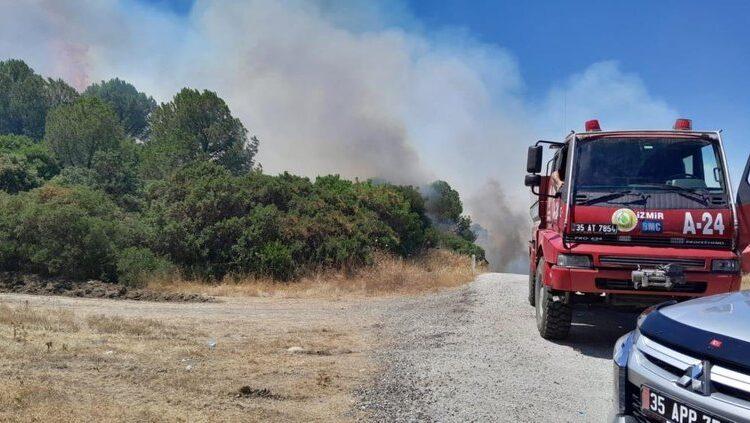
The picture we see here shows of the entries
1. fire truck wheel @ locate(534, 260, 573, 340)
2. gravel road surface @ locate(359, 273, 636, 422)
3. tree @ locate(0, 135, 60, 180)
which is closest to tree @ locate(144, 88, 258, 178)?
tree @ locate(0, 135, 60, 180)

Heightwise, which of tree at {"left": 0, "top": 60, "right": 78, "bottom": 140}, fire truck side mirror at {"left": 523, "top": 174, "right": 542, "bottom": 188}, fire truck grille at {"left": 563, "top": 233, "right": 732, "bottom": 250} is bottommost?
fire truck grille at {"left": 563, "top": 233, "right": 732, "bottom": 250}

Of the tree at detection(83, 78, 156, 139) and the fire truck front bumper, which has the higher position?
the tree at detection(83, 78, 156, 139)

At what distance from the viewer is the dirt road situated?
4.62 meters

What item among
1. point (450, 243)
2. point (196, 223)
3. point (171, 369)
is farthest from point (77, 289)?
point (450, 243)

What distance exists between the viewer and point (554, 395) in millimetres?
5098

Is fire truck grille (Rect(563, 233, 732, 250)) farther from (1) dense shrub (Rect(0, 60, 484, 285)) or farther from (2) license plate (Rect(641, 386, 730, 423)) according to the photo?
(1) dense shrub (Rect(0, 60, 484, 285))

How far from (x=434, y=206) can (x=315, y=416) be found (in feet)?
111

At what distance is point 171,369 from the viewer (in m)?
5.97

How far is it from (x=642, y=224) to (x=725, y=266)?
0.96m

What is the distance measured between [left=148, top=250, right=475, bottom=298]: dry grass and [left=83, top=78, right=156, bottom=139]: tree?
52292 mm

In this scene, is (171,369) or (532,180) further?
(532,180)

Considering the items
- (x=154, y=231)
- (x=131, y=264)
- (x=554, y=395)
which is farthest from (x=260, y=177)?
(x=554, y=395)

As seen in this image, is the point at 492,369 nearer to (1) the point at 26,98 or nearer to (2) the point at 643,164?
(2) the point at 643,164

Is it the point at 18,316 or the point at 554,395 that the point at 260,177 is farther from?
the point at 554,395
